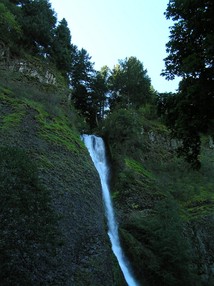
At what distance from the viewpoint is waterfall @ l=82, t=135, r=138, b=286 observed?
516 inches

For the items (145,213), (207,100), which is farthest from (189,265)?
(207,100)

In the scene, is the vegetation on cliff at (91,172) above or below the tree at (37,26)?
below

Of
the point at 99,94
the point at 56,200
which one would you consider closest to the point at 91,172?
the point at 56,200

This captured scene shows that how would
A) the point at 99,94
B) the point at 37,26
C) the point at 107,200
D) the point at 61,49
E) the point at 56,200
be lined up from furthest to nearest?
1. the point at 99,94
2. the point at 61,49
3. the point at 37,26
4. the point at 107,200
5. the point at 56,200

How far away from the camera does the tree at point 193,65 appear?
852cm

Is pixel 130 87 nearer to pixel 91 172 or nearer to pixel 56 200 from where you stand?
pixel 91 172

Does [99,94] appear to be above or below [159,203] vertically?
above

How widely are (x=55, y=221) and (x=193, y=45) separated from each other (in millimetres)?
6774

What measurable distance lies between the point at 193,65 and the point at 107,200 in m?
11.1

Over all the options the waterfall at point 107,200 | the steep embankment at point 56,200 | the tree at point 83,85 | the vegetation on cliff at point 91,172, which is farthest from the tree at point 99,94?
the steep embankment at point 56,200

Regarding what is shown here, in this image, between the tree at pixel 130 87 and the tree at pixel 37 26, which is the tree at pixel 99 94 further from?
the tree at pixel 37 26

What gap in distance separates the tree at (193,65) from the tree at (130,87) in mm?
25855

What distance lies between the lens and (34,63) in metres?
24.1

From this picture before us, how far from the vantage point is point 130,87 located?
3606 centimetres
